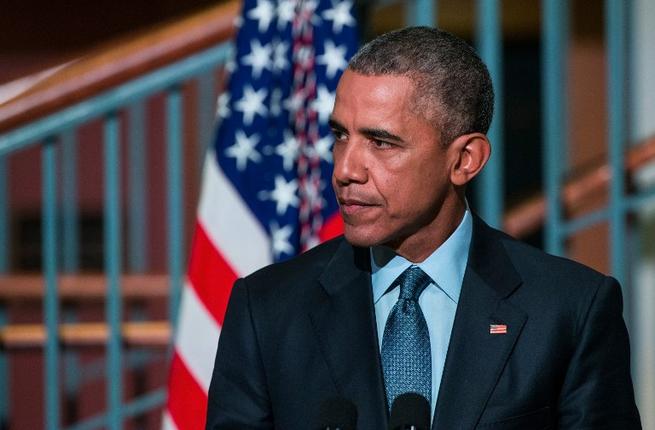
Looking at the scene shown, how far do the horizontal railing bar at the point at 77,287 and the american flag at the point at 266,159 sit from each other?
1371mm

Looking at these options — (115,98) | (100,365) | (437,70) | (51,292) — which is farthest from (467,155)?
(100,365)

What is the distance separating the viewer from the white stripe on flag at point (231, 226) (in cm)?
254

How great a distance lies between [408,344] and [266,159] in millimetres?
1074

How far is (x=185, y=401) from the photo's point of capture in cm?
246

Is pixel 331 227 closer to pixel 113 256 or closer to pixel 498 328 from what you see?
pixel 113 256

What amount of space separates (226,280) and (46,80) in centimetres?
67

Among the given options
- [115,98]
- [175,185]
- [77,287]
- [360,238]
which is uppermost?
[115,98]

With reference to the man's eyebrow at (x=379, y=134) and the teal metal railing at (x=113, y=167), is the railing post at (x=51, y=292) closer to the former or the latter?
the teal metal railing at (x=113, y=167)

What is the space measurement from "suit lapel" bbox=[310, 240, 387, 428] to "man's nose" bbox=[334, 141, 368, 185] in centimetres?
17

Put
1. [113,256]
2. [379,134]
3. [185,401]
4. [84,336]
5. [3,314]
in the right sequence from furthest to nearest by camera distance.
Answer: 1. [3,314]
2. [84,336]
3. [113,256]
4. [185,401]
5. [379,134]

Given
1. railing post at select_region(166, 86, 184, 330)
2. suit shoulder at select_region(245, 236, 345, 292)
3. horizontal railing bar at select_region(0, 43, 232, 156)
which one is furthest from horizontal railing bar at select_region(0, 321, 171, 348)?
suit shoulder at select_region(245, 236, 345, 292)

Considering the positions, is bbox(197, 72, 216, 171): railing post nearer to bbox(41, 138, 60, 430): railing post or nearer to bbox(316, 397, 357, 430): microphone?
bbox(41, 138, 60, 430): railing post

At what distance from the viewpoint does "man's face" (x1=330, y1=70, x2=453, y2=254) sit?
1.48 meters

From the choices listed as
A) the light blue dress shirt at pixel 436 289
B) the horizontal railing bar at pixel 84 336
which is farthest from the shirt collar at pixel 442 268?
the horizontal railing bar at pixel 84 336
